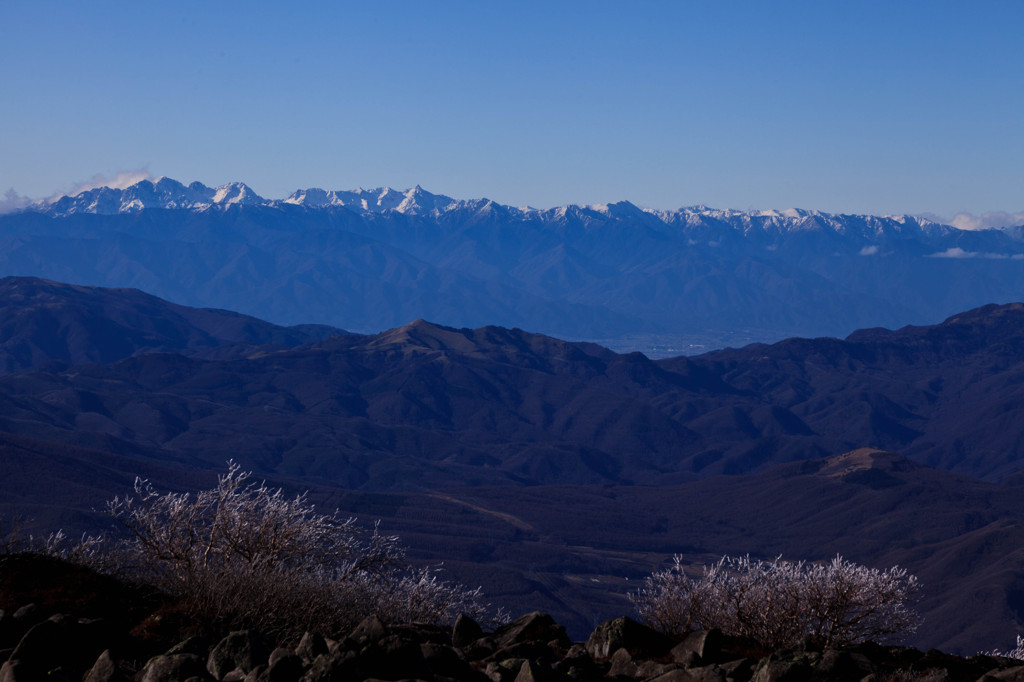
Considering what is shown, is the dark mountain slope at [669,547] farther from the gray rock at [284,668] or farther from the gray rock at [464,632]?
the gray rock at [284,668]

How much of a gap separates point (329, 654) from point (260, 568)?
18.6ft

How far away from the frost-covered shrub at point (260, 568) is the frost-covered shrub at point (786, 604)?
248 inches

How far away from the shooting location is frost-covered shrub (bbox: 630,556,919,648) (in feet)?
73.2

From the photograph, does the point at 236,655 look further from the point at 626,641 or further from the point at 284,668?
the point at 626,641

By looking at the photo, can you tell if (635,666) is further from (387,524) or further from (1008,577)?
(387,524)

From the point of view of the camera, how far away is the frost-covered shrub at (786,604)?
22297 mm

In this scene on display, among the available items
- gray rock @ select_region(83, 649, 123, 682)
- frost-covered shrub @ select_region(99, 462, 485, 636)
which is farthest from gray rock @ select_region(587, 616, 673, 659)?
gray rock @ select_region(83, 649, 123, 682)

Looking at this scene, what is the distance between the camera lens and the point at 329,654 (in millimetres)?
13773

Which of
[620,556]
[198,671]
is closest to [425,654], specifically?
[198,671]

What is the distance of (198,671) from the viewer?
13953 mm

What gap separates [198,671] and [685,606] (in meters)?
13.5

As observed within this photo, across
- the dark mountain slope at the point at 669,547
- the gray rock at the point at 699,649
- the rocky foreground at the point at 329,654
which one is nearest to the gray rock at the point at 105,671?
the rocky foreground at the point at 329,654

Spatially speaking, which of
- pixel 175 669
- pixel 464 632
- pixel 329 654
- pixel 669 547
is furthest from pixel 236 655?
pixel 669 547

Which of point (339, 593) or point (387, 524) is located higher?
point (339, 593)
